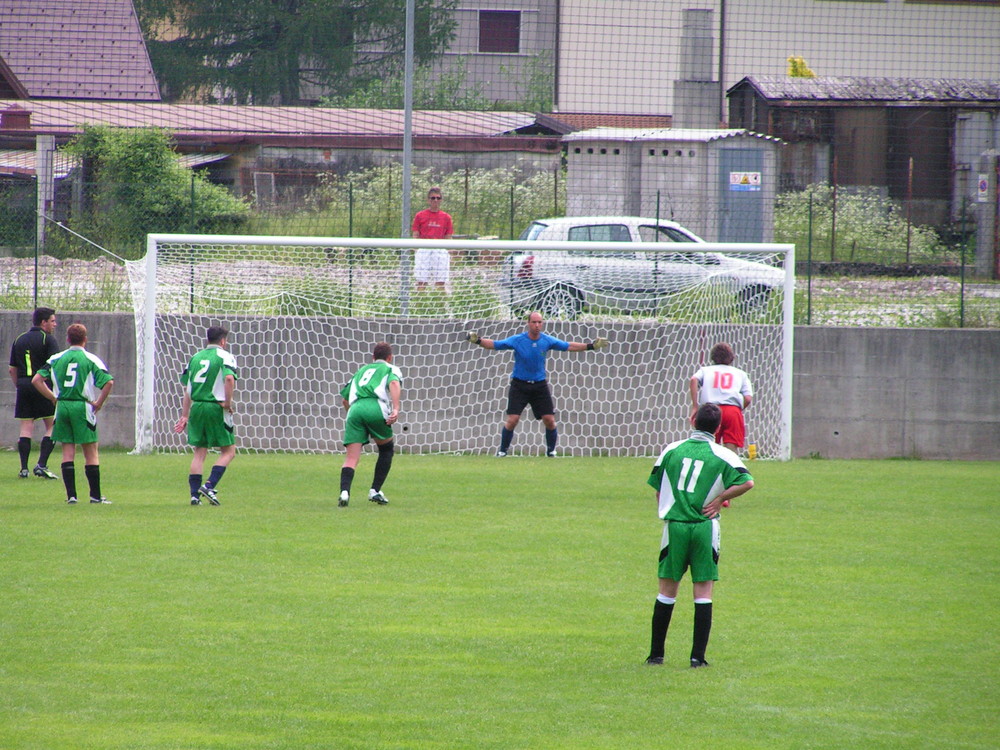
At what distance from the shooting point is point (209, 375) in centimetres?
1166

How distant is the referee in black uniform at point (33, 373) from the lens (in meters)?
13.6

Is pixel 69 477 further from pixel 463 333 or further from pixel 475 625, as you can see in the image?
pixel 463 333

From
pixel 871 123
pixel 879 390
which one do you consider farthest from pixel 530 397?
pixel 871 123

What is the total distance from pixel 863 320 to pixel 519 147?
12.8 m

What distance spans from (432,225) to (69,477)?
7.89m

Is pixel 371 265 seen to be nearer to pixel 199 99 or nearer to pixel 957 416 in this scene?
pixel 957 416

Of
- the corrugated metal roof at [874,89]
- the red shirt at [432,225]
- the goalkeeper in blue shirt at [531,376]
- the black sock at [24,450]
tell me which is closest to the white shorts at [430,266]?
the red shirt at [432,225]

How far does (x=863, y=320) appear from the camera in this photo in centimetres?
1736

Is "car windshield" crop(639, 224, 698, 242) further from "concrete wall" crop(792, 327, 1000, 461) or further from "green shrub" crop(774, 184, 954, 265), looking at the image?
"concrete wall" crop(792, 327, 1000, 461)

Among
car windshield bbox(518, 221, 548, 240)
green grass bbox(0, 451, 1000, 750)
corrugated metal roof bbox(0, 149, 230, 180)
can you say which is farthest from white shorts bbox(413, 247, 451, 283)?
corrugated metal roof bbox(0, 149, 230, 180)

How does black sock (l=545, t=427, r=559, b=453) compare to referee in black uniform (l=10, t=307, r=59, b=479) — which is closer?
referee in black uniform (l=10, t=307, r=59, b=479)

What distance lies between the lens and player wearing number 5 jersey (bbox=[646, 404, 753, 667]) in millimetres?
6508

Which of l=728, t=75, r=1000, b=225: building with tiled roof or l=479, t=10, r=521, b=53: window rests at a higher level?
l=479, t=10, r=521, b=53: window

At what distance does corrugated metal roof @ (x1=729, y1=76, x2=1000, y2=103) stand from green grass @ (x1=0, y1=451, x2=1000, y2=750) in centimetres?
1667
